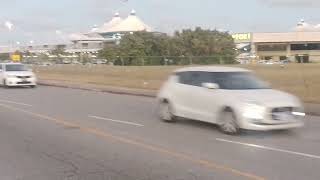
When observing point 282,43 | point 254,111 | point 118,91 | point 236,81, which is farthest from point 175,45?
point 254,111

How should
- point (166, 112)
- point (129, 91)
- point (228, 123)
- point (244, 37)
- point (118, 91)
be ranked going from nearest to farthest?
point (228, 123) → point (166, 112) → point (129, 91) → point (118, 91) → point (244, 37)

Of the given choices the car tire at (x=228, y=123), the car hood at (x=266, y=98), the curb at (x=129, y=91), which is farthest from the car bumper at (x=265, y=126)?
the curb at (x=129, y=91)

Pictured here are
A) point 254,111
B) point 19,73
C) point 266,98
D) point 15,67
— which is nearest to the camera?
point 254,111

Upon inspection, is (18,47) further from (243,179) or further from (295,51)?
(243,179)

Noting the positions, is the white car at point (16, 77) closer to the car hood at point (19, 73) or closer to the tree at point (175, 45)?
the car hood at point (19, 73)

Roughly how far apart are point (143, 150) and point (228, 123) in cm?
311

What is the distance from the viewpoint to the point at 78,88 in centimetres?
3484

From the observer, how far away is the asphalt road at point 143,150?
8719 mm

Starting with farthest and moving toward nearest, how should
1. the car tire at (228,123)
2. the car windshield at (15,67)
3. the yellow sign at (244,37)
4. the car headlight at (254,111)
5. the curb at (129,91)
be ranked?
the yellow sign at (244,37) < the car windshield at (15,67) < the curb at (129,91) < the car tire at (228,123) < the car headlight at (254,111)

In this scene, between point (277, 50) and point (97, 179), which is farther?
point (277, 50)

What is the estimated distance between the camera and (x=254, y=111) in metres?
12.9

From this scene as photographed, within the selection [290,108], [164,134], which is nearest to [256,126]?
[290,108]

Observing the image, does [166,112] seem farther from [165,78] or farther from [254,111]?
[165,78]

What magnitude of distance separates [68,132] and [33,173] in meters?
4.94
